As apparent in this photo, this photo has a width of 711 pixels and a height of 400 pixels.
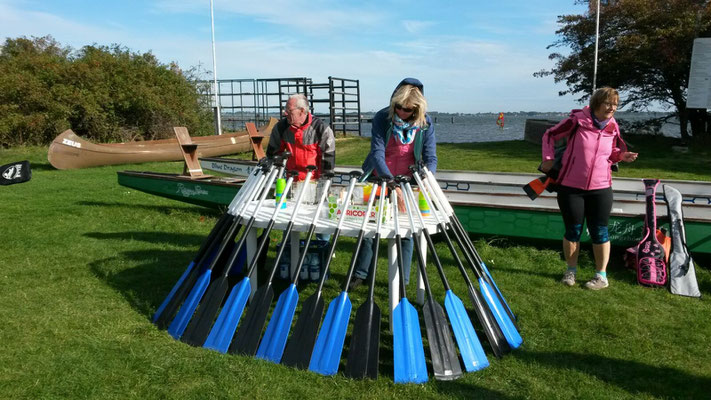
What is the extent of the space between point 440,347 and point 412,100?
1770 millimetres

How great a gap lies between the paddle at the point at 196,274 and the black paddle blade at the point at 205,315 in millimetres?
222

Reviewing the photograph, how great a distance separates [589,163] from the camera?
14.7ft

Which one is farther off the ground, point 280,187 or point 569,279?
point 280,187

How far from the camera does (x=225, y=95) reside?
23547mm

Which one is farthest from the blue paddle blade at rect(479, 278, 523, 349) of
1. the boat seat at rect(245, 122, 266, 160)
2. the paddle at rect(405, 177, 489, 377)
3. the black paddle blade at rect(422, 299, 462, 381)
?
the boat seat at rect(245, 122, 266, 160)

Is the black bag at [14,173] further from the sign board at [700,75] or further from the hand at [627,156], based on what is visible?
the sign board at [700,75]

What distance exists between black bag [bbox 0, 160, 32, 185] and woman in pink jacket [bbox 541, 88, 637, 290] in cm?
399

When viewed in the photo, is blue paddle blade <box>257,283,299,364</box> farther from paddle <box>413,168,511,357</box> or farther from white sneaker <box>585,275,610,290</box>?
white sneaker <box>585,275,610,290</box>

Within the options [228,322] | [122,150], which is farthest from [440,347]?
[122,150]

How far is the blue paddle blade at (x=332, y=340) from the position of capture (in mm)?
3227

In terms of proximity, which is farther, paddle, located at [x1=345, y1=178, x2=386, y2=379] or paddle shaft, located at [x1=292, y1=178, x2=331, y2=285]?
→ paddle shaft, located at [x1=292, y1=178, x2=331, y2=285]

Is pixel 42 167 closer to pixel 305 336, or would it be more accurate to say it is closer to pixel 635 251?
pixel 305 336

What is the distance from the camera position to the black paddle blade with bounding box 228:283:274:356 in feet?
11.2

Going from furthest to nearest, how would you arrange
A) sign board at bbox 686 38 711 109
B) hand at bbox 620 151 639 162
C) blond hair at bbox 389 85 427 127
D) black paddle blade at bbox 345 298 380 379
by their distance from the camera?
sign board at bbox 686 38 711 109
hand at bbox 620 151 639 162
blond hair at bbox 389 85 427 127
black paddle blade at bbox 345 298 380 379
